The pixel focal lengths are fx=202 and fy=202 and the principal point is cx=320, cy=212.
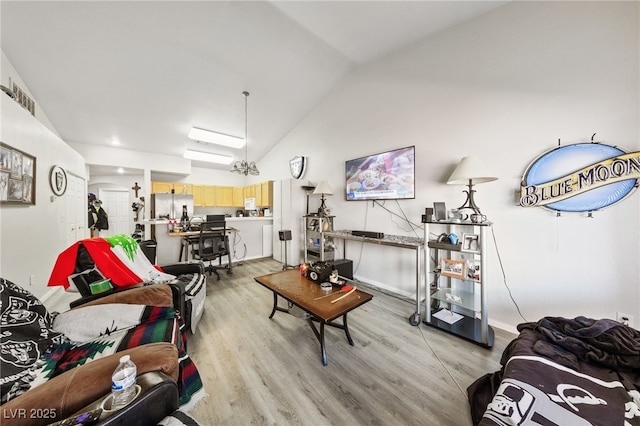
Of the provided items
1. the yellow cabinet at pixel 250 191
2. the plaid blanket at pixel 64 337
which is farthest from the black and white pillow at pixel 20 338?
the yellow cabinet at pixel 250 191

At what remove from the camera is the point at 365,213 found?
329 cm

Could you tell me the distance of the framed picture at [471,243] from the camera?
6.41 ft

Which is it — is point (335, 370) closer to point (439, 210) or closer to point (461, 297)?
point (461, 297)

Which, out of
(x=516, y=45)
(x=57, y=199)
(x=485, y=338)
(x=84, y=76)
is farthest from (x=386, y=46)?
(x=57, y=199)

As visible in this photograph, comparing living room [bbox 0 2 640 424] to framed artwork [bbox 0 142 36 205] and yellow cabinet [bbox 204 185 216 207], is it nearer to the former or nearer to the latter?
framed artwork [bbox 0 142 36 205]

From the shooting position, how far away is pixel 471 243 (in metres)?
1.99

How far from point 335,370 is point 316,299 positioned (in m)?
0.53

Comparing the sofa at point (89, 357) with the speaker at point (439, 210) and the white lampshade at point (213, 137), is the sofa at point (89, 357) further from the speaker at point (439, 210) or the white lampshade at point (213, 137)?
the white lampshade at point (213, 137)

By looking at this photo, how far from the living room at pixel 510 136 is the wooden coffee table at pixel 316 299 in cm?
135

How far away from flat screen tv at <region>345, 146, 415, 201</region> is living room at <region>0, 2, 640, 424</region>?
0.40ft

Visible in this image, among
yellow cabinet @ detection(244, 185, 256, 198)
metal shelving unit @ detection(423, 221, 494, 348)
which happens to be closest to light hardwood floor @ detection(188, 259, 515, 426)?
metal shelving unit @ detection(423, 221, 494, 348)

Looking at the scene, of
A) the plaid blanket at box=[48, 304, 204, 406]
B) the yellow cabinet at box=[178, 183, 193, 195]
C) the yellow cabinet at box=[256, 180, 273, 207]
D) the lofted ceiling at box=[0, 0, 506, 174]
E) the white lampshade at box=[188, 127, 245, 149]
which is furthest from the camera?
the yellow cabinet at box=[178, 183, 193, 195]

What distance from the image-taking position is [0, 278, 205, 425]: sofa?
722 millimetres

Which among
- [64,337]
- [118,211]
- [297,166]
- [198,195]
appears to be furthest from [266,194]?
[118,211]
